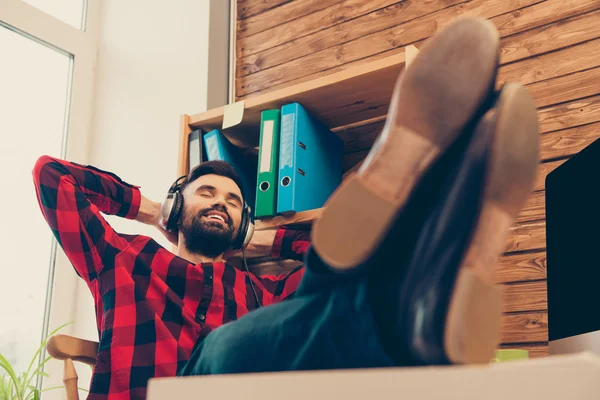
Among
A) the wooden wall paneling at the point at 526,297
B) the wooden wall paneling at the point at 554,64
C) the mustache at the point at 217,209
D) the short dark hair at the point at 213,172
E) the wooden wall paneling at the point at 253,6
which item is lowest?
the wooden wall paneling at the point at 526,297

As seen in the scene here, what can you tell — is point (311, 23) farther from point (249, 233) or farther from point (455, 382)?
point (455, 382)

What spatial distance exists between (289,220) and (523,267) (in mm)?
625

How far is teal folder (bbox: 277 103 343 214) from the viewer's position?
1754 millimetres

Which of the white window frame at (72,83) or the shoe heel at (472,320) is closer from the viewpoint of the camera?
the shoe heel at (472,320)

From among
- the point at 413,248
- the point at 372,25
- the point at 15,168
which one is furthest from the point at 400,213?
the point at 15,168

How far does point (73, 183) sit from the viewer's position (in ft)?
5.25

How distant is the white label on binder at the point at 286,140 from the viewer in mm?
1767

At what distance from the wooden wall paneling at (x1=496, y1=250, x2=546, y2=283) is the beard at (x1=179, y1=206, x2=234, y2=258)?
28.3 inches

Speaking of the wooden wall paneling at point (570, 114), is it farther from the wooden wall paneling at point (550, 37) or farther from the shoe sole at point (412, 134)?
the shoe sole at point (412, 134)

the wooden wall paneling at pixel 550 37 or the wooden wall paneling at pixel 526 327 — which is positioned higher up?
the wooden wall paneling at pixel 550 37

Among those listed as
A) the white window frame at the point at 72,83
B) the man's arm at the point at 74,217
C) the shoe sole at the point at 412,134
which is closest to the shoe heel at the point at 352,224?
the shoe sole at the point at 412,134

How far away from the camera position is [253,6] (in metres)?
2.45

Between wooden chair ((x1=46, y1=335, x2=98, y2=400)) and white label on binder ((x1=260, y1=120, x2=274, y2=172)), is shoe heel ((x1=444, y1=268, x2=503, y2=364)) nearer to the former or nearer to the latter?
wooden chair ((x1=46, y1=335, x2=98, y2=400))

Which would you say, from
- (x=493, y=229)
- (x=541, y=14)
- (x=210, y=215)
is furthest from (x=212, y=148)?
(x=493, y=229)
